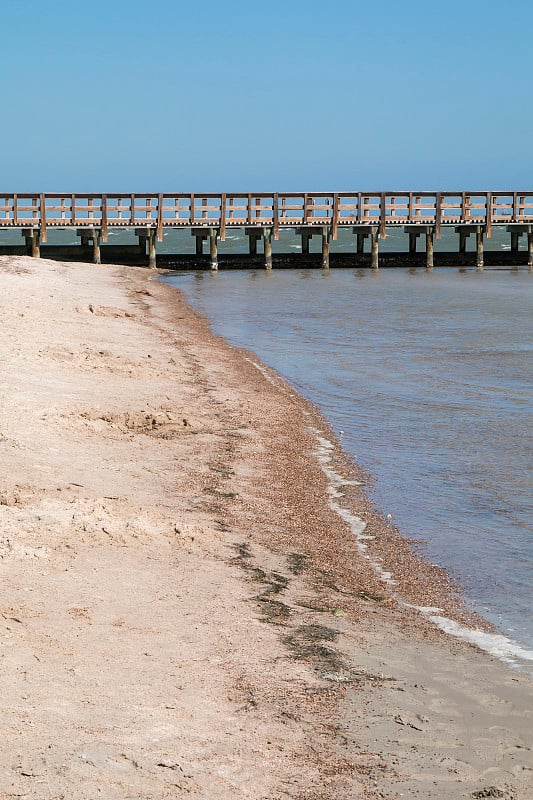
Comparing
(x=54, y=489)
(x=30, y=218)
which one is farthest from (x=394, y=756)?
(x=30, y=218)

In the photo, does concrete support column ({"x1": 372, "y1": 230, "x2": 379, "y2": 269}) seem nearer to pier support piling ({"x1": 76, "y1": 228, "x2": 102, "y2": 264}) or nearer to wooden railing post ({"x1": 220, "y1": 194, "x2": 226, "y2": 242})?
wooden railing post ({"x1": 220, "y1": 194, "x2": 226, "y2": 242})

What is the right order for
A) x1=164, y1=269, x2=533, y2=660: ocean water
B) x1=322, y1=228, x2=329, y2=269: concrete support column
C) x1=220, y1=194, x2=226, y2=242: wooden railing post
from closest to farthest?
x1=164, y1=269, x2=533, y2=660: ocean water → x1=220, y1=194, x2=226, y2=242: wooden railing post → x1=322, y1=228, x2=329, y2=269: concrete support column

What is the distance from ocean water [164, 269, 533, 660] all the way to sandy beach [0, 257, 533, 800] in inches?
16.7

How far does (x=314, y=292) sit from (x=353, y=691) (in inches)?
1107

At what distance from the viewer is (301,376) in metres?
16.6

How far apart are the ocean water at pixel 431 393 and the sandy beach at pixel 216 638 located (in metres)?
0.42

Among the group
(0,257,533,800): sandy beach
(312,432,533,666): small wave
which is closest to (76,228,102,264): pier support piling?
(0,257,533,800): sandy beach

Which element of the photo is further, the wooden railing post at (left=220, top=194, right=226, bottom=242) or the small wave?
the wooden railing post at (left=220, top=194, right=226, bottom=242)

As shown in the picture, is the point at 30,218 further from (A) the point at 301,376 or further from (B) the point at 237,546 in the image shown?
(B) the point at 237,546

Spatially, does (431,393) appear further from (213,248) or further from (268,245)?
(268,245)

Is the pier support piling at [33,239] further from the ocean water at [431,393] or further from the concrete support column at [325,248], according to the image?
the concrete support column at [325,248]

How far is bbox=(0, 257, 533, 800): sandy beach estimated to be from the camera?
407 centimetres

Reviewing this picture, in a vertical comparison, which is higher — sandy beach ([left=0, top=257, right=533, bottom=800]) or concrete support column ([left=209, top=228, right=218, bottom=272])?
concrete support column ([left=209, top=228, right=218, bottom=272])

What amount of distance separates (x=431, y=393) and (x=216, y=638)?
9.99 meters
